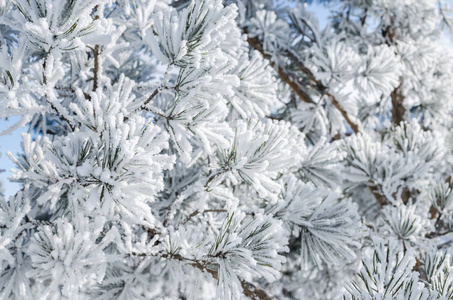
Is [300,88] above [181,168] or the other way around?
above

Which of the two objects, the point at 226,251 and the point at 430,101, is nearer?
the point at 226,251

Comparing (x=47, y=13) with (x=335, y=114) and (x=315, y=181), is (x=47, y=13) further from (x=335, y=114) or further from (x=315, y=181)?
(x=335, y=114)

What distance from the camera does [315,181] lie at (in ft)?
5.24

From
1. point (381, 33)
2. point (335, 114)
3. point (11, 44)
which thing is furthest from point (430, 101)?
point (11, 44)

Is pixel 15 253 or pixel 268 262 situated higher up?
pixel 268 262

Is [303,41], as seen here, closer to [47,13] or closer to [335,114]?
[335,114]

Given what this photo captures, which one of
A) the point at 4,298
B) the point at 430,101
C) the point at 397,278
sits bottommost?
the point at 430,101

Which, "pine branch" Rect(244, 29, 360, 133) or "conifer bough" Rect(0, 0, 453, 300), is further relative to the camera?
"pine branch" Rect(244, 29, 360, 133)

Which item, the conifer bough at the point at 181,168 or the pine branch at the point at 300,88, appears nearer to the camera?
the conifer bough at the point at 181,168

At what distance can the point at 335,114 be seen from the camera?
2.29 metres

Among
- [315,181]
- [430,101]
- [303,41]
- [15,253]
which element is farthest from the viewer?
[430,101]

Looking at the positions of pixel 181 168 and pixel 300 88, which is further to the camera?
pixel 300 88

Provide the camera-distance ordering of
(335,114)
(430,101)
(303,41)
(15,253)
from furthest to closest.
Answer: (430,101) → (303,41) → (335,114) → (15,253)

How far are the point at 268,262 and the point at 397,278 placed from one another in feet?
1.06
